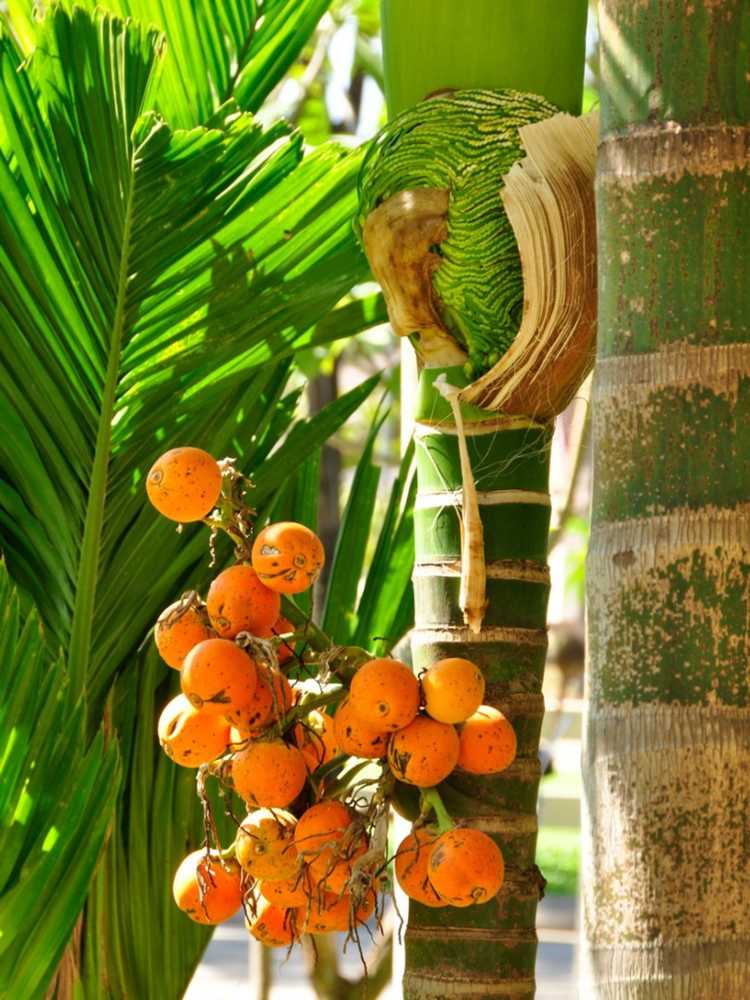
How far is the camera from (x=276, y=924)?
126cm

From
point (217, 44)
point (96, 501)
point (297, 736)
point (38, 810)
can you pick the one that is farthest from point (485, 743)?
point (217, 44)

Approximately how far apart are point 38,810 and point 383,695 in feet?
1.61

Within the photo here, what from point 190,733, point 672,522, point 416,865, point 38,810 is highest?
point 672,522

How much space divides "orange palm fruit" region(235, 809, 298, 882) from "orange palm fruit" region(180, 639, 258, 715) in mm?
110

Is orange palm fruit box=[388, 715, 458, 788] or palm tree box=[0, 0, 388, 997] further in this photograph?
palm tree box=[0, 0, 388, 997]

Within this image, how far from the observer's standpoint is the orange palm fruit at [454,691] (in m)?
1.13

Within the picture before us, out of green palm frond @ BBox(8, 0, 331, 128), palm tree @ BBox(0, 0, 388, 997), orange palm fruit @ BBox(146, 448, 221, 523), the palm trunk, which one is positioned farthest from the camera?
green palm frond @ BBox(8, 0, 331, 128)

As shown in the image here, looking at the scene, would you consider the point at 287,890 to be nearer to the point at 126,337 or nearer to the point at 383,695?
the point at 383,695

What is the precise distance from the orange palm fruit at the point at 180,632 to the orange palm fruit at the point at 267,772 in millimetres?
108

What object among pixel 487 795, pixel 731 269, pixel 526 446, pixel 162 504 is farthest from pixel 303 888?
pixel 731 269

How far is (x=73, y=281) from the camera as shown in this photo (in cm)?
160

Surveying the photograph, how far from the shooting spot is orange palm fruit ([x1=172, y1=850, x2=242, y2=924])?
128 centimetres

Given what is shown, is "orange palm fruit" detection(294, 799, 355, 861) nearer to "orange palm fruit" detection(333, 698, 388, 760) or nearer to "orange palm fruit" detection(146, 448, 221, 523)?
"orange palm fruit" detection(333, 698, 388, 760)

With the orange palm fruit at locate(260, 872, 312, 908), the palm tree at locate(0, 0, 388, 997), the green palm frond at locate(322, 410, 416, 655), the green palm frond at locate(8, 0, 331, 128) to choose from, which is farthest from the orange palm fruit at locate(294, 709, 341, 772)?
the green palm frond at locate(8, 0, 331, 128)
